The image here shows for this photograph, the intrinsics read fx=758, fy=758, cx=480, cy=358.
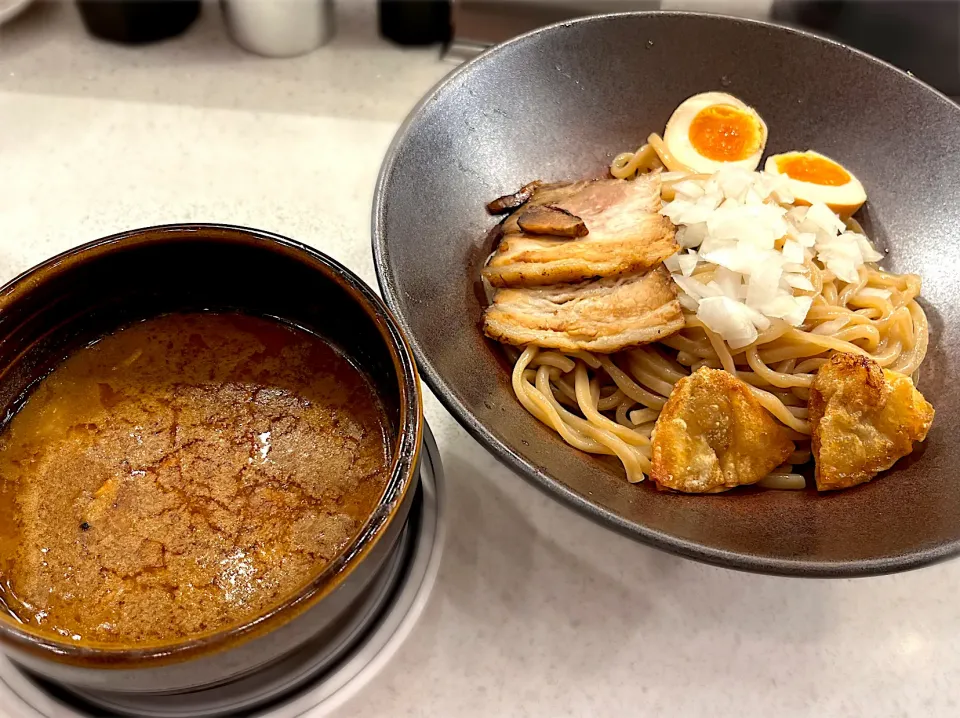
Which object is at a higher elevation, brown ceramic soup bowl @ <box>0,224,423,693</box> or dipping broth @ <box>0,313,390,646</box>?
brown ceramic soup bowl @ <box>0,224,423,693</box>

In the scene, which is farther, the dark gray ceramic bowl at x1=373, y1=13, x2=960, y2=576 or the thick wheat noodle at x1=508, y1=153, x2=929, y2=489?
the thick wheat noodle at x1=508, y1=153, x2=929, y2=489

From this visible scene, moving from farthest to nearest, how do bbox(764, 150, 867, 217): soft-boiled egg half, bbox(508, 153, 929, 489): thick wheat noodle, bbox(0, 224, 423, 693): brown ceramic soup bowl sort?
bbox(764, 150, 867, 217): soft-boiled egg half, bbox(508, 153, 929, 489): thick wheat noodle, bbox(0, 224, 423, 693): brown ceramic soup bowl

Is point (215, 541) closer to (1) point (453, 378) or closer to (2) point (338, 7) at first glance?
(1) point (453, 378)

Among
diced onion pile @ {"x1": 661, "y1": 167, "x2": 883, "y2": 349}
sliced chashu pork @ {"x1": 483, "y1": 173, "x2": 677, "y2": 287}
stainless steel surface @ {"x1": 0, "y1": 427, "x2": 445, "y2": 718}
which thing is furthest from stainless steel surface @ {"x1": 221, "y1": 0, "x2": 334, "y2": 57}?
stainless steel surface @ {"x1": 0, "y1": 427, "x2": 445, "y2": 718}

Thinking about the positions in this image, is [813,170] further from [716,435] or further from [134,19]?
[134,19]

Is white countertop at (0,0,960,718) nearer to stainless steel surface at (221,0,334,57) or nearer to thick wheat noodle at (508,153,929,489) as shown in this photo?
thick wheat noodle at (508,153,929,489)

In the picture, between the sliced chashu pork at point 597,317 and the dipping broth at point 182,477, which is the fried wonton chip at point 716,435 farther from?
the dipping broth at point 182,477

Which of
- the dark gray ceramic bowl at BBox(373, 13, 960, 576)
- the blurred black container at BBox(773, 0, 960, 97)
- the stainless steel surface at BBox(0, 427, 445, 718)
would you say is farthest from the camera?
the blurred black container at BBox(773, 0, 960, 97)

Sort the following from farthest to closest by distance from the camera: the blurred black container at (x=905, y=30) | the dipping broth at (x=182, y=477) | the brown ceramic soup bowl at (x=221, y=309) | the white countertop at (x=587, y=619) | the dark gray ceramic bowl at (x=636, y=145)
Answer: the blurred black container at (x=905, y=30) < the white countertop at (x=587, y=619) < the dark gray ceramic bowl at (x=636, y=145) < the dipping broth at (x=182, y=477) < the brown ceramic soup bowl at (x=221, y=309)

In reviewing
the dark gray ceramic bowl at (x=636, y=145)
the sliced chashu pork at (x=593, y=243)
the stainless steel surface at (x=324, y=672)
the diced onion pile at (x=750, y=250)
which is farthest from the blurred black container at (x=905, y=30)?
the stainless steel surface at (x=324, y=672)
